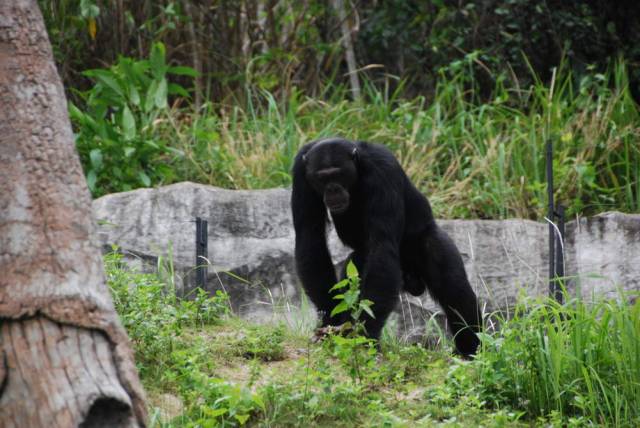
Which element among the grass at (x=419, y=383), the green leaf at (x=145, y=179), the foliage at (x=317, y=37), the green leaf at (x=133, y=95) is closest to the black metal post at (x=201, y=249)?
the grass at (x=419, y=383)

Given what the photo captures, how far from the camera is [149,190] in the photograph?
7.21 m

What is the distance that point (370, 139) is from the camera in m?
8.77

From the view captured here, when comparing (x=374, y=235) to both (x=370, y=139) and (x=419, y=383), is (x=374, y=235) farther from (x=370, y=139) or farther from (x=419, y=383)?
(x=370, y=139)

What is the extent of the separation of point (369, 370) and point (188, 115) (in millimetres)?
5402

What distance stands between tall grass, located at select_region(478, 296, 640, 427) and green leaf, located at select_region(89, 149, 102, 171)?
4.40m

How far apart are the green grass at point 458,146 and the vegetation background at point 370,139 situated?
0.08 ft

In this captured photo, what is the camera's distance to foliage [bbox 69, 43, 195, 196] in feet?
25.5

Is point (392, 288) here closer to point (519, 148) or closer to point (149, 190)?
point (149, 190)

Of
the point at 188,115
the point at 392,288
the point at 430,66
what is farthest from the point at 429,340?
the point at 430,66

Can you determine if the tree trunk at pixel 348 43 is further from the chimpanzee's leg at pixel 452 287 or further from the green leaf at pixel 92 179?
the chimpanzee's leg at pixel 452 287

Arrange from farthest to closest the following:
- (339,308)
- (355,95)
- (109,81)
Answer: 1. (355,95)
2. (109,81)
3. (339,308)

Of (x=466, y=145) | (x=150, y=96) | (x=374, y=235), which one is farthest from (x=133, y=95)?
(x=374, y=235)

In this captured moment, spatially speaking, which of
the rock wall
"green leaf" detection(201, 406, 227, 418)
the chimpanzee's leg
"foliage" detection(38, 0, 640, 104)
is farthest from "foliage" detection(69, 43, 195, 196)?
"green leaf" detection(201, 406, 227, 418)

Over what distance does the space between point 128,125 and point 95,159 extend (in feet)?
1.37
